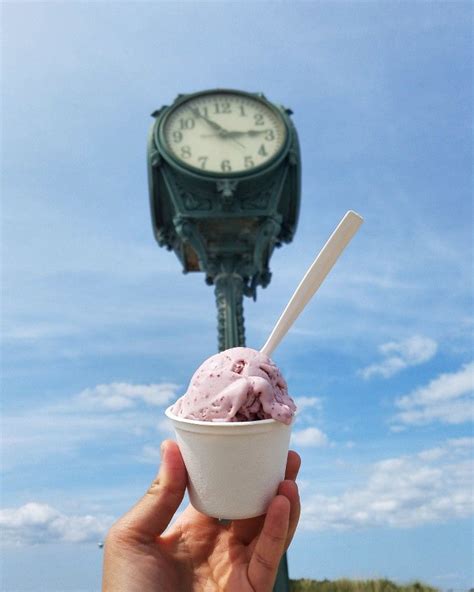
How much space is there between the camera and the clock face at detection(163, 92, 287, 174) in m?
5.34

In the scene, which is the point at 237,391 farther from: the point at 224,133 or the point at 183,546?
the point at 224,133

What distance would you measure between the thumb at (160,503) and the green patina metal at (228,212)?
10.9ft

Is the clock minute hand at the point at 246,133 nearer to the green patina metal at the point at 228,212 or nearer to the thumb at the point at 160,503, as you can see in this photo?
the green patina metal at the point at 228,212

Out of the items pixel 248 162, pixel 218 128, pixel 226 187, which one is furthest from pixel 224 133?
pixel 226 187

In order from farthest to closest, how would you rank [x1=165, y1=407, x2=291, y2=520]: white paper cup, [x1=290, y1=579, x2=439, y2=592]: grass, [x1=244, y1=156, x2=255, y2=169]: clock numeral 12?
[x1=244, y1=156, x2=255, y2=169]: clock numeral 12 < [x1=290, y1=579, x2=439, y2=592]: grass < [x1=165, y1=407, x2=291, y2=520]: white paper cup

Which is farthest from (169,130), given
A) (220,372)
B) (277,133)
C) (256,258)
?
(220,372)

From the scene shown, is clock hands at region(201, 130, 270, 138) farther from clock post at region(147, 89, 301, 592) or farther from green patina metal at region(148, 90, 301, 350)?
green patina metal at region(148, 90, 301, 350)

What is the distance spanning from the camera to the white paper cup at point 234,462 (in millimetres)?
1570

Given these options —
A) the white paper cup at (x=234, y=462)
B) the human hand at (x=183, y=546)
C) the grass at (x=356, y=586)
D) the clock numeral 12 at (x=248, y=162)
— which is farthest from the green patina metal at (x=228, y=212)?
the white paper cup at (x=234, y=462)

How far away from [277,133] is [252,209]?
944 millimetres

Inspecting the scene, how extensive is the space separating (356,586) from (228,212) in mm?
3493

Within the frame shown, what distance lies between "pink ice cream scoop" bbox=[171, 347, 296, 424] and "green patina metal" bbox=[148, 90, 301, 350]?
3.31 m

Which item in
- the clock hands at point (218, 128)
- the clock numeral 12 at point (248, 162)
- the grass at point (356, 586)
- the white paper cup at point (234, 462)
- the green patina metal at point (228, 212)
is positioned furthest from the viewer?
the clock hands at point (218, 128)

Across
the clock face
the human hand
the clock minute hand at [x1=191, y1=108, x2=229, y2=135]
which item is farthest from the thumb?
the clock minute hand at [x1=191, y1=108, x2=229, y2=135]
